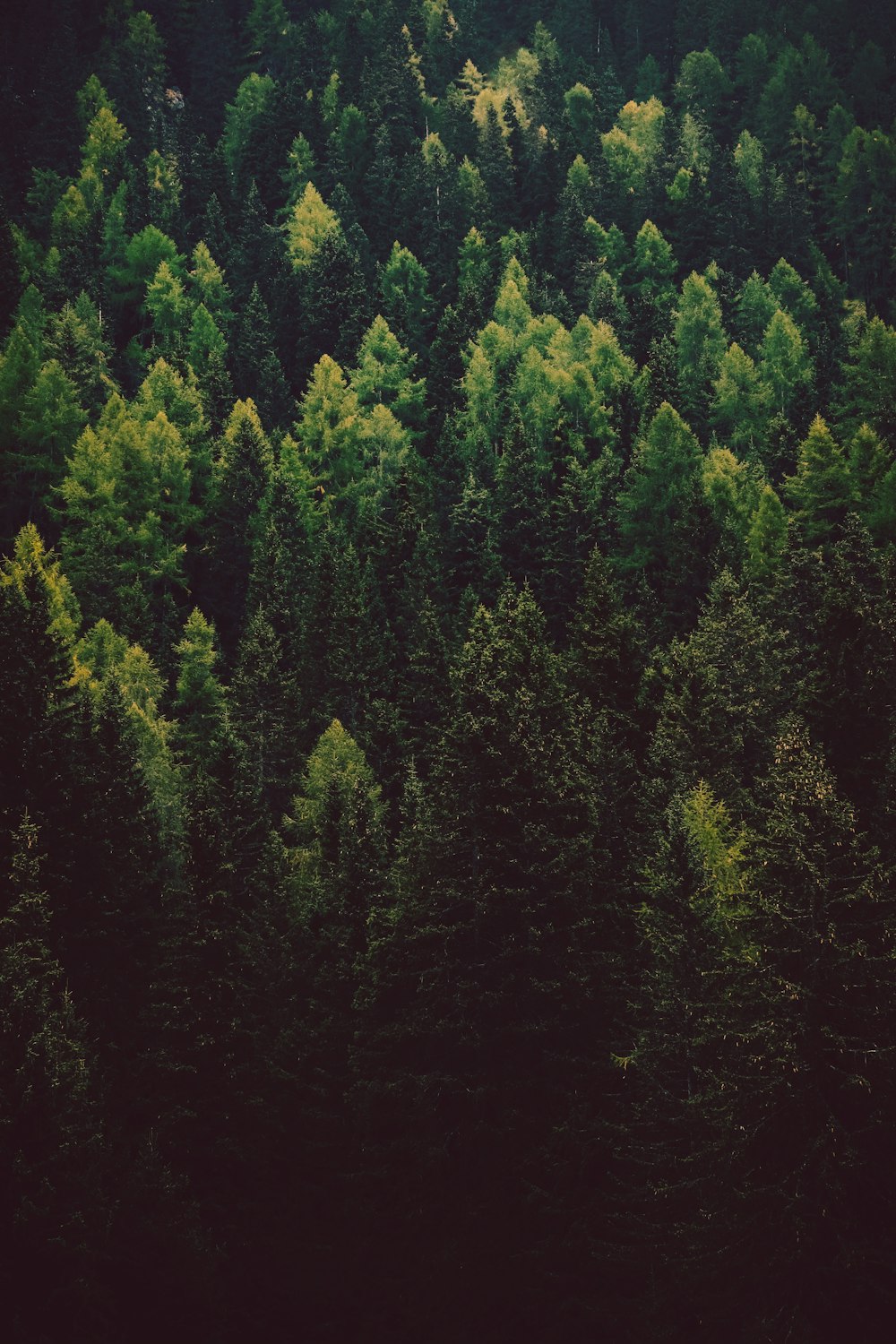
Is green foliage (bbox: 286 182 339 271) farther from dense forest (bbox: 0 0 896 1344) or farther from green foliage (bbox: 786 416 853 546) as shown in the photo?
green foliage (bbox: 786 416 853 546)

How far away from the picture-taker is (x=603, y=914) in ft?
129

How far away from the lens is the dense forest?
110ft

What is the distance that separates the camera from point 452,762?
3750 cm

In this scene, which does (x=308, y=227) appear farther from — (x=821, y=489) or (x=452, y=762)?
(x=452, y=762)

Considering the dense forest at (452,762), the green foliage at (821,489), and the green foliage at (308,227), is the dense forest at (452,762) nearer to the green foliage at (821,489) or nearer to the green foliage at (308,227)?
the green foliage at (821,489)

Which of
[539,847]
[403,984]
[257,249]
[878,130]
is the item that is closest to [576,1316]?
[403,984]

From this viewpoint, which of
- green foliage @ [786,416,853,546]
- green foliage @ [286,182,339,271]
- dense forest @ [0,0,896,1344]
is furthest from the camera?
green foliage @ [286,182,339,271]

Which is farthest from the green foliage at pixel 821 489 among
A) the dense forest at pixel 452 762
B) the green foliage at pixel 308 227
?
the green foliage at pixel 308 227

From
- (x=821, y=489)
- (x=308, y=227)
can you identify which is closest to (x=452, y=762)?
(x=821, y=489)

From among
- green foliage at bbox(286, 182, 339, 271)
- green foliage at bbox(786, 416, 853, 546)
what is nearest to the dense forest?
green foliage at bbox(786, 416, 853, 546)

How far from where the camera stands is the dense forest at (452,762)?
33.5 m

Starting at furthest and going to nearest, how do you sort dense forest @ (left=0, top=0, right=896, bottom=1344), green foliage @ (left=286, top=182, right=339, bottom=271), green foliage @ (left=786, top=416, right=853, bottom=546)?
green foliage @ (left=286, top=182, right=339, bottom=271), green foliage @ (left=786, top=416, right=853, bottom=546), dense forest @ (left=0, top=0, right=896, bottom=1344)

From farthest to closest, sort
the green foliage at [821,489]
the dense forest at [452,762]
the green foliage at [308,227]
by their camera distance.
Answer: the green foliage at [308,227] < the green foliage at [821,489] < the dense forest at [452,762]

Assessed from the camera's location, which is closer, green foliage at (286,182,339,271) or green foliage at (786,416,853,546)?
green foliage at (786,416,853,546)
